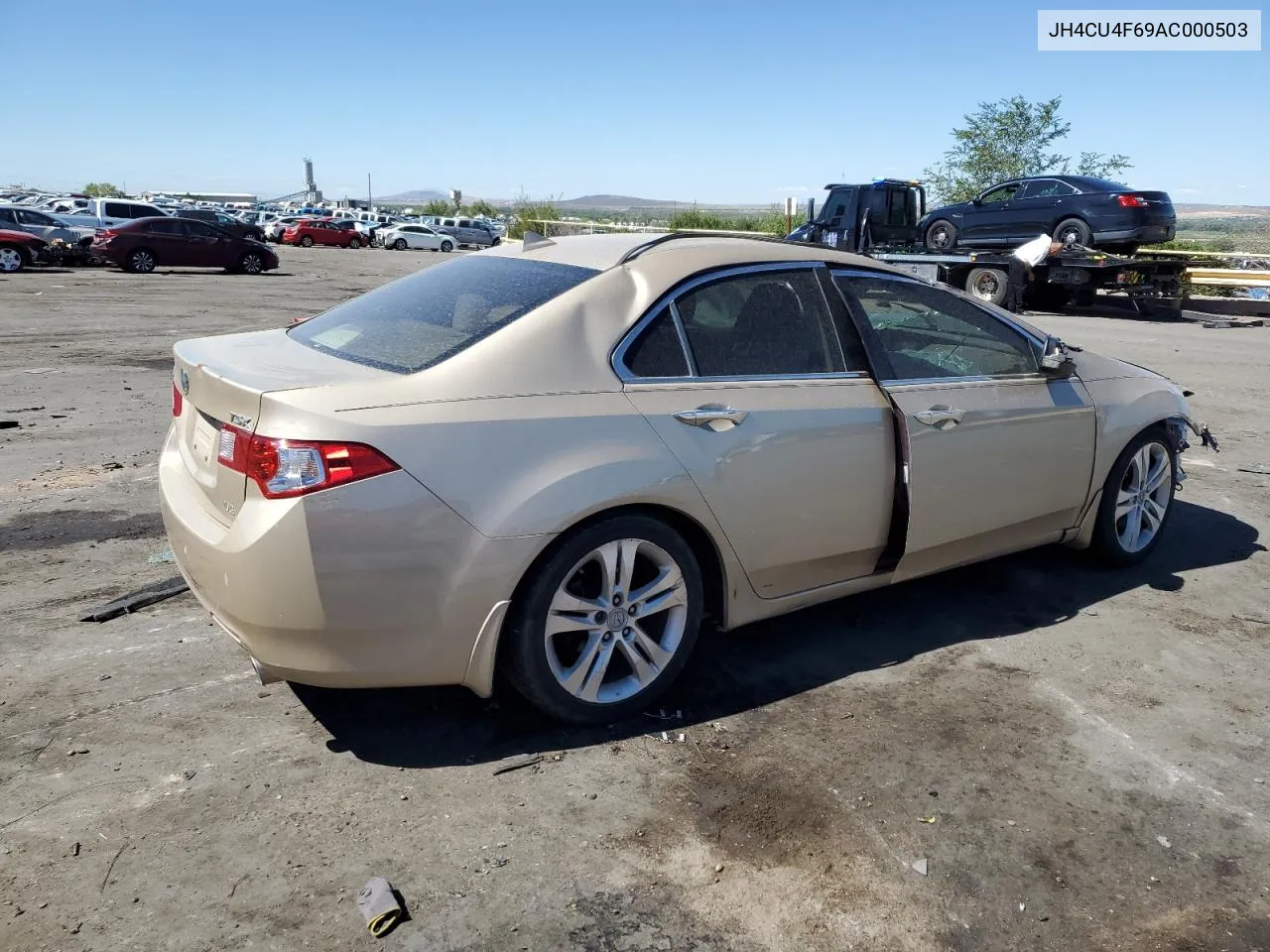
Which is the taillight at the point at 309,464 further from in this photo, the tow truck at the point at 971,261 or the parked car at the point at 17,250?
the parked car at the point at 17,250

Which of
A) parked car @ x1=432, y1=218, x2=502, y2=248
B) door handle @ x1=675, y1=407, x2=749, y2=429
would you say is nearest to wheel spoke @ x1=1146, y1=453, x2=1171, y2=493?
door handle @ x1=675, y1=407, x2=749, y2=429

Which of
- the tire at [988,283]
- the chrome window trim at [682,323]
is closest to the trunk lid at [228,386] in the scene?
the chrome window trim at [682,323]

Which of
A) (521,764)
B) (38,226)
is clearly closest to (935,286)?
(521,764)

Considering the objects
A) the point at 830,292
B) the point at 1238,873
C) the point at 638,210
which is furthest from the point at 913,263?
the point at 638,210

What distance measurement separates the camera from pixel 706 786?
3.29m

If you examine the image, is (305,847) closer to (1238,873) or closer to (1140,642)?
(1238,873)

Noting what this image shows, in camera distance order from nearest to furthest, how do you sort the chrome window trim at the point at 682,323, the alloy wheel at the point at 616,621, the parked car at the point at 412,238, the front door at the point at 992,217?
the alloy wheel at the point at 616,621, the chrome window trim at the point at 682,323, the front door at the point at 992,217, the parked car at the point at 412,238

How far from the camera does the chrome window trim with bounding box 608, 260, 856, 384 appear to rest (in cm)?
359

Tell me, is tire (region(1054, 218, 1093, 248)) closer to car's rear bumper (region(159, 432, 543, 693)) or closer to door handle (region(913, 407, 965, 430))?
door handle (region(913, 407, 965, 430))

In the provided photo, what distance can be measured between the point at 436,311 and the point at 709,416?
3.59ft

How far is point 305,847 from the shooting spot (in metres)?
2.90

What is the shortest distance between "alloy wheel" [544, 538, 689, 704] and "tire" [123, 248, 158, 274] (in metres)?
28.5

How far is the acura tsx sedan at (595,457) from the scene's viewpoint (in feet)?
10.2

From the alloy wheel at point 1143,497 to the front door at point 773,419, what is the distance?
1775 mm
